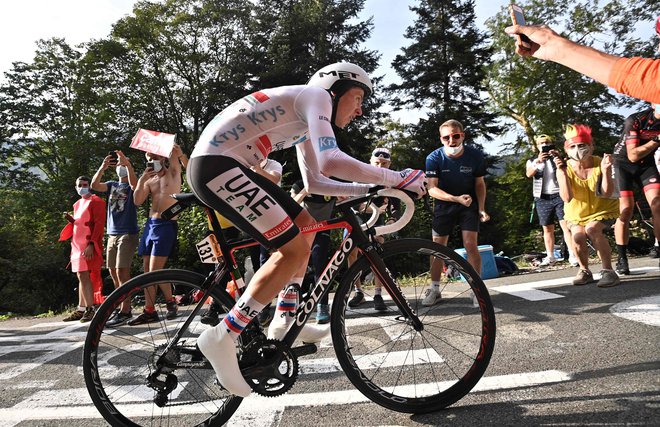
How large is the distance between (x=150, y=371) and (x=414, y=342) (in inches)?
67.7

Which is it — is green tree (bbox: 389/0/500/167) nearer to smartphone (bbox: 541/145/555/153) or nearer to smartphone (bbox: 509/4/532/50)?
smartphone (bbox: 541/145/555/153)

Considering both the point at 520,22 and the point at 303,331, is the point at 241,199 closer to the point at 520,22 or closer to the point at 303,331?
the point at 303,331

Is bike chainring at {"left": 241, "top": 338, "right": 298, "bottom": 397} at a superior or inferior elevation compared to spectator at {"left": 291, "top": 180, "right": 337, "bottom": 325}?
inferior

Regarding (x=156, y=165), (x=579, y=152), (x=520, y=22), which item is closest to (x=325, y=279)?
(x=520, y=22)

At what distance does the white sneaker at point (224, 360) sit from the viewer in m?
2.23

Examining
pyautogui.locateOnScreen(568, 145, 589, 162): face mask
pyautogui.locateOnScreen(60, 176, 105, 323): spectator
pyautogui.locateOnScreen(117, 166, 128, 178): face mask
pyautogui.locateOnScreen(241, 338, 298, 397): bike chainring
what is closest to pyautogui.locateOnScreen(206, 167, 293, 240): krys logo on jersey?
pyautogui.locateOnScreen(241, 338, 298, 397): bike chainring

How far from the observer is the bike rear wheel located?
96.1 inches

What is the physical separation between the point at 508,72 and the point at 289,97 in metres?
29.3

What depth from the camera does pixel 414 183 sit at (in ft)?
7.79

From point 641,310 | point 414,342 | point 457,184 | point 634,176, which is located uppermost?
point 457,184

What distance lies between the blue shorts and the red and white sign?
106cm

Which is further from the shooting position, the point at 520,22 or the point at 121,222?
the point at 121,222

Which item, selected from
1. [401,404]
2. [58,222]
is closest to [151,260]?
[401,404]

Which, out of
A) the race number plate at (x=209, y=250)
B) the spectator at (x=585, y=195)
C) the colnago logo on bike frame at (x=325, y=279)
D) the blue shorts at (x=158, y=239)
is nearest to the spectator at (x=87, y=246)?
the blue shorts at (x=158, y=239)
